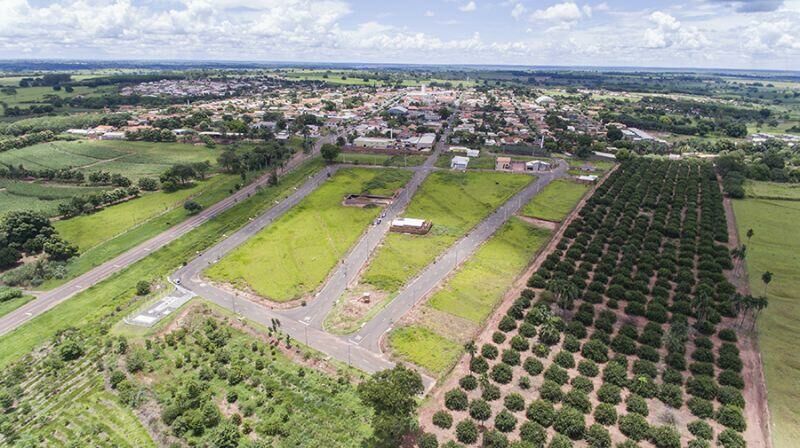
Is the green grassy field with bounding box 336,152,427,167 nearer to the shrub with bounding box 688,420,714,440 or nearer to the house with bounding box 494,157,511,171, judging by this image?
the house with bounding box 494,157,511,171

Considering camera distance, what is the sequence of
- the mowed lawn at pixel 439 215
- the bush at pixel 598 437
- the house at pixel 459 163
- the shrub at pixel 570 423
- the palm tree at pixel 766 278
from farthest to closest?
1. the house at pixel 459 163
2. the mowed lawn at pixel 439 215
3. the palm tree at pixel 766 278
4. the shrub at pixel 570 423
5. the bush at pixel 598 437

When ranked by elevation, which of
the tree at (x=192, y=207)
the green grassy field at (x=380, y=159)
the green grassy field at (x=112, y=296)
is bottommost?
the green grassy field at (x=112, y=296)

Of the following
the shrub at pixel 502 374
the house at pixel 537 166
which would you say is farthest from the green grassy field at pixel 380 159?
the shrub at pixel 502 374

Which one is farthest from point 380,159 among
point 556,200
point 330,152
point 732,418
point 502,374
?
point 732,418

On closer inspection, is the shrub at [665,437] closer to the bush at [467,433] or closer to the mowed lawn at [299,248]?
the bush at [467,433]

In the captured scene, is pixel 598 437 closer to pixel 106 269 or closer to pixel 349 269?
pixel 349 269

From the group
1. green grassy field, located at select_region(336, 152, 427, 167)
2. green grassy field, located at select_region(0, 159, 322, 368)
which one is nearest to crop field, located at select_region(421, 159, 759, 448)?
green grassy field, located at select_region(0, 159, 322, 368)

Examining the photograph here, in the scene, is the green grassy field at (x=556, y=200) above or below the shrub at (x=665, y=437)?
above
